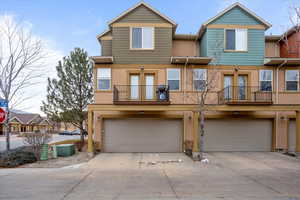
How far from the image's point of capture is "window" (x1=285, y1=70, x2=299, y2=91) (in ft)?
44.7

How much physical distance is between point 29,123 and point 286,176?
49.4 metres

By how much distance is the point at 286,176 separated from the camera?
764cm

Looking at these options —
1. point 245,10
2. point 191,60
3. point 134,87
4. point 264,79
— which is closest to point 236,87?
point 264,79

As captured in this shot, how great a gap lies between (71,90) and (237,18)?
12.9m

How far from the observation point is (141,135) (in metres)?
13.2

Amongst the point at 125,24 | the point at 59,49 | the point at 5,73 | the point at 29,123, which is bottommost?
the point at 29,123

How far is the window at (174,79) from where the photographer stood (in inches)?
533

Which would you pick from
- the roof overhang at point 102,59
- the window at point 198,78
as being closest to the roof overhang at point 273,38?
the window at point 198,78

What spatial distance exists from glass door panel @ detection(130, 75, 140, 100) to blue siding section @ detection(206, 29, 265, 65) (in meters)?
5.27

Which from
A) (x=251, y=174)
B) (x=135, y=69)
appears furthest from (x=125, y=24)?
(x=251, y=174)

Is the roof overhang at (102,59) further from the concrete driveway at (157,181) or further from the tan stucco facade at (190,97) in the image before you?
the concrete driveway at (157,181)

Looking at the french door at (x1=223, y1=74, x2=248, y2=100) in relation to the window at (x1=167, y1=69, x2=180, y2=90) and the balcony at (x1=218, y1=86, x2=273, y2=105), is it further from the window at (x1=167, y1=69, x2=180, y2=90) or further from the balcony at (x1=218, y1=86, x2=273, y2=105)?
the window at (x1=167, y1=69, x2=180, y2=90)

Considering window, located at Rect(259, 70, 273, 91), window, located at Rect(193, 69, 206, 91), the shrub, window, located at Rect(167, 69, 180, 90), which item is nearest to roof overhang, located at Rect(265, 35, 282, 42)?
window, located at Rect(259, 70, 273, 91)

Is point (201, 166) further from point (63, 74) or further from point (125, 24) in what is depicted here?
point (63, 74)
